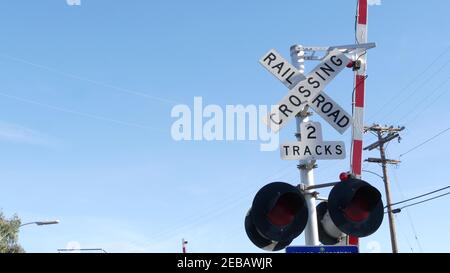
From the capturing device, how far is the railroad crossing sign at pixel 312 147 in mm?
5809

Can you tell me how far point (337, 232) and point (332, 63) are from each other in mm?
1724

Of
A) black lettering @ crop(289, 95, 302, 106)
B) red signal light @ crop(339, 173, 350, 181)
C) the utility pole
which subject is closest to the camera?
red signal light @ crop(339, 173, 350, 181)

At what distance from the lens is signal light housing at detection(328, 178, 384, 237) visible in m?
5.01

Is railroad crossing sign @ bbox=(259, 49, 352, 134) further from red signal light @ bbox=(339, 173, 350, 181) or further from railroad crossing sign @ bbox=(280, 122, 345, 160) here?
red signal light @ bbox=(339, 173, 350, 181)

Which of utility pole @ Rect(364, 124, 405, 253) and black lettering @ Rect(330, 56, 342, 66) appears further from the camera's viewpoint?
utility pole @ Rect(364, 124, 405, 253)

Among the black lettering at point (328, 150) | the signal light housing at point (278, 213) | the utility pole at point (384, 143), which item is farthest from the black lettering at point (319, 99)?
the utility pole at point (384, 143)

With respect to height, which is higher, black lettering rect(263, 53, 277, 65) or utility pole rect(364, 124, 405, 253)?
utility pole rect(364, 124, 405, 253)

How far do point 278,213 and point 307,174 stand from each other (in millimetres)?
1073

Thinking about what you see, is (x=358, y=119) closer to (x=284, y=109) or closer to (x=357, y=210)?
(x=284, y=109)

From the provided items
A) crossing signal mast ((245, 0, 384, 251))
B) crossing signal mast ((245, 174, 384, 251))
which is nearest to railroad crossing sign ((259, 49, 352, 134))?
crossing signal mast ((245, 0, 384, 251))

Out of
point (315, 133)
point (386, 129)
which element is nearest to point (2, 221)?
point (386, 129)
